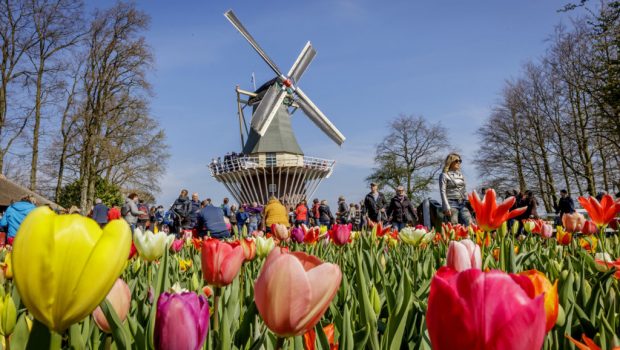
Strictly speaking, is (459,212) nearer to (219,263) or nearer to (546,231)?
(546,231)

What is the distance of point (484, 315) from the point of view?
487mm

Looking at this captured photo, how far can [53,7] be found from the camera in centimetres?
1955

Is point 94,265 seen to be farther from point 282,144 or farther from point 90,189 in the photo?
point 282,144

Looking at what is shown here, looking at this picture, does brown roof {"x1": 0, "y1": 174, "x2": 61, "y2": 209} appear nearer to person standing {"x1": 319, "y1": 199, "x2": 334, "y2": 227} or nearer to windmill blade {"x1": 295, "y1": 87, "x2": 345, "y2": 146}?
person standing {"x1": 319, "y1": 199, "x2": 334, "y2": 227}

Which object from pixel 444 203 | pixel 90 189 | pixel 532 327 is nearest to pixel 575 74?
pixel 444 203

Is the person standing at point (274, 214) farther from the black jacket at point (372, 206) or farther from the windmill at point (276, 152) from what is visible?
the windmill at point (276, 152)

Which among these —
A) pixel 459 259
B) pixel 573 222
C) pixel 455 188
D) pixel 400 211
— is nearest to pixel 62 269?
pixel 459 259

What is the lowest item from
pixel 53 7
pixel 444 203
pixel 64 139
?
pixel 444 203

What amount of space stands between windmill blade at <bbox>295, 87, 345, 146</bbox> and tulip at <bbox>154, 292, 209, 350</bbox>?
31.3m

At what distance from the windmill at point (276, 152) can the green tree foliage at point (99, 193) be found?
28.6ft

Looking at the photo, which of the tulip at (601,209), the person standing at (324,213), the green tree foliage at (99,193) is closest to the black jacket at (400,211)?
the person standing at (324,213)

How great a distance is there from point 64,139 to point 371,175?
73.8ft

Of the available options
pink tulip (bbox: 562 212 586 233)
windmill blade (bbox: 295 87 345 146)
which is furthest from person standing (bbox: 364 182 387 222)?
windmill blade (bbox: 295 87 345 146)

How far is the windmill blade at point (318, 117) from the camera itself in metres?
31.9
